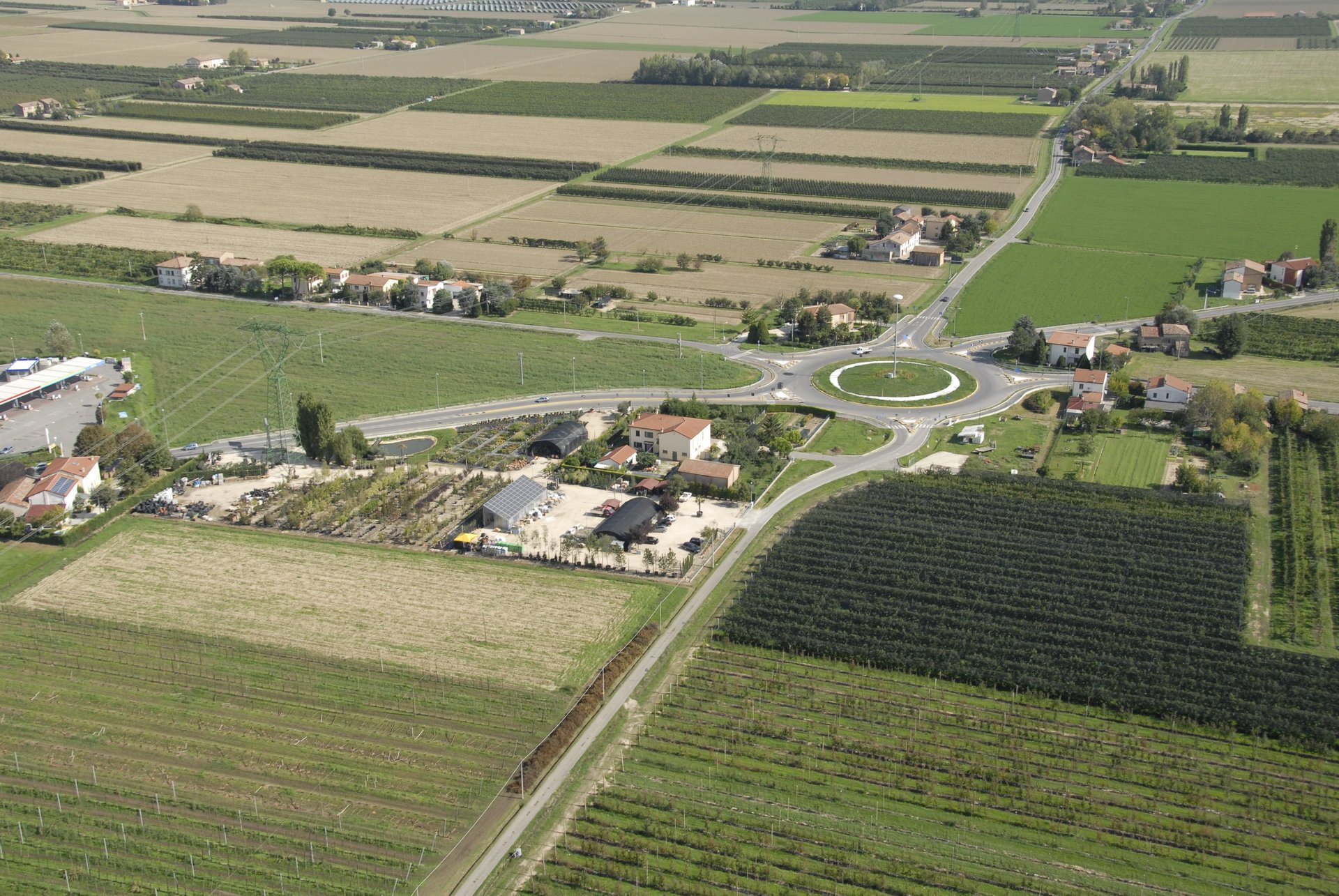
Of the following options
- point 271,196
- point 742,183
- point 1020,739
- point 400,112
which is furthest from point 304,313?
point 400,112

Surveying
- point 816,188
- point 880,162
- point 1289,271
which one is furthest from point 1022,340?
point 880,162

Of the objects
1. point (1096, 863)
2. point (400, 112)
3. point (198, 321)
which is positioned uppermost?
point (400, 112)

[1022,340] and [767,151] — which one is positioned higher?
[767,151]

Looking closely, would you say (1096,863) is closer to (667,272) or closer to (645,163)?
(667,272)

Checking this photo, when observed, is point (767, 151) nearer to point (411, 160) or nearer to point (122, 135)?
point (411, 160)

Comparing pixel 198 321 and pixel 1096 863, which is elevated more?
pixel 198 321

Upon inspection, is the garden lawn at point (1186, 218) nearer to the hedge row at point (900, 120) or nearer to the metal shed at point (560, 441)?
the hedge row at point (900, 120)
